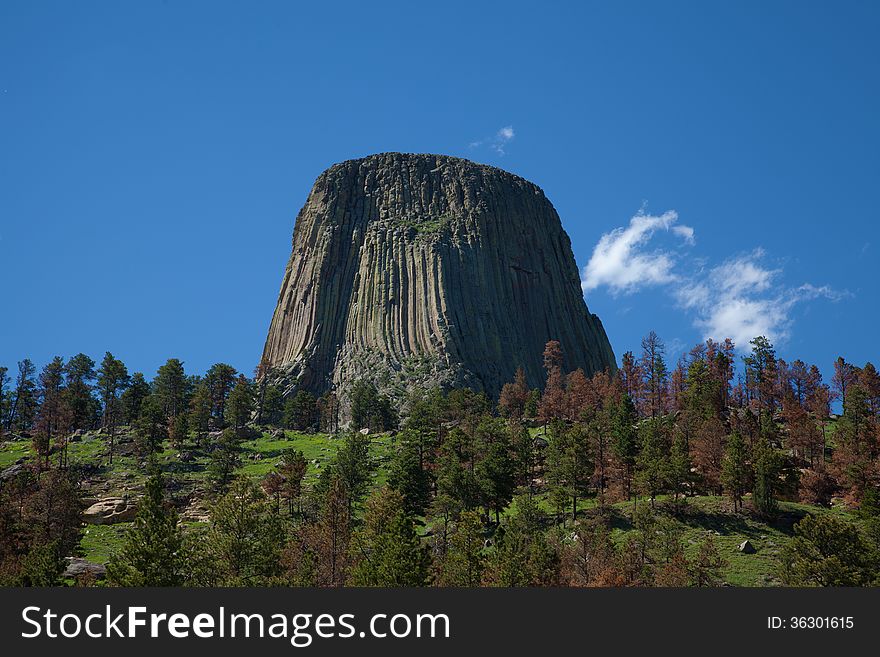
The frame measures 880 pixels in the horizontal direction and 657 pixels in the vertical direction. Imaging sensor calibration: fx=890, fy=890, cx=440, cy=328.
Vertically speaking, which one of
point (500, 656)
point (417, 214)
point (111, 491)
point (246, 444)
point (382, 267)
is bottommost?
point (500, 656)

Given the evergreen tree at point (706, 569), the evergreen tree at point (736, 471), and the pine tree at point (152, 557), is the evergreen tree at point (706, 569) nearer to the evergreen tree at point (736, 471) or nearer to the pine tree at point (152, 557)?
the evergreen tree at point (736, 471)

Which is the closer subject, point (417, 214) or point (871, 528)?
point (871, 528)

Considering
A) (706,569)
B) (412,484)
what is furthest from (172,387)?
(706,569)

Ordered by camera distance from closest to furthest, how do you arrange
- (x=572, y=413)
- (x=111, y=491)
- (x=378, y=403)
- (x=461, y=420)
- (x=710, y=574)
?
(x=710, y=574) → (x=111, y=491) → (x=461, y=420) → (x=572, y=413) → (x=378, y=403)

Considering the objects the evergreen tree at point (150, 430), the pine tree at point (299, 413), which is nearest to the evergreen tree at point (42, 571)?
the evergreen tree at point (150, 430)

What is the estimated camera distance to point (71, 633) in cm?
3612

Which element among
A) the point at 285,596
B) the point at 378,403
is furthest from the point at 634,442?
the point at 285,596

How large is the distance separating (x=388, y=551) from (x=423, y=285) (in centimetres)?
11410

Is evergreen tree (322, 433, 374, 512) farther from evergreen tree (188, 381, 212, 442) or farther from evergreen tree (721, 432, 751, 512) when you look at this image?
evergreen tree (188, 381, 212, 442)

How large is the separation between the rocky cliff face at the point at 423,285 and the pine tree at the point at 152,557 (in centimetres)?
9466

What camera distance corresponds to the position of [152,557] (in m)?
54.3

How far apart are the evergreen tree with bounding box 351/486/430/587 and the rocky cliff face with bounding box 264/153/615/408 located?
8343cm

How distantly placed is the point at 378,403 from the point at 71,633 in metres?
98.5

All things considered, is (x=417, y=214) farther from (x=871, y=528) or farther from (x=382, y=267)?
(x=871, y=528)
